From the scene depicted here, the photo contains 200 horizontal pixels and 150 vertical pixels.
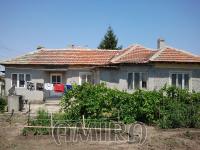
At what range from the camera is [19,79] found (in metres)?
27.9

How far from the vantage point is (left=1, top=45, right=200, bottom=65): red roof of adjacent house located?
76.1 ft

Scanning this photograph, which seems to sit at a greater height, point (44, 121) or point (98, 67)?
point (98, 67)

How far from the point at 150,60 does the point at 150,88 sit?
2024mm

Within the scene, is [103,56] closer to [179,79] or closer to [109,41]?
[179,79]

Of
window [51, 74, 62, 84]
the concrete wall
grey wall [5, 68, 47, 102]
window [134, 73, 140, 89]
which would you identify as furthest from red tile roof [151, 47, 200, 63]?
grey wall [5, 68, 47, 102]

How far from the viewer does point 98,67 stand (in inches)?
1009

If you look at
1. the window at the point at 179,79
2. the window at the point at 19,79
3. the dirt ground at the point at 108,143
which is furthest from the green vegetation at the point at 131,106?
the window at the point at 19,79

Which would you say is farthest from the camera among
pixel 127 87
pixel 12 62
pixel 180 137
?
pixel 12 62

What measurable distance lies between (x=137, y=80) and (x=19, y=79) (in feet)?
34.4

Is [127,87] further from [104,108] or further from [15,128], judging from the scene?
[15,128]

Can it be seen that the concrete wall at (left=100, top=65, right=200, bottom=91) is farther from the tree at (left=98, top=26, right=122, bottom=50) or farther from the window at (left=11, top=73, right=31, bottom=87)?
the tree at (left=98, top=26, right=122, bottom=50)

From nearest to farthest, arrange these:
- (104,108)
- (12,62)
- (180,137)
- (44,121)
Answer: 1. (180,137)
2. (44,121)
3. (104,108)
4. (12,62)

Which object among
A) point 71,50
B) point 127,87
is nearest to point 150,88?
point 127,87

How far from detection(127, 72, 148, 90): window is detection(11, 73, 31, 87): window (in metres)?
9.19
